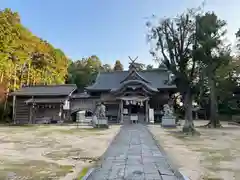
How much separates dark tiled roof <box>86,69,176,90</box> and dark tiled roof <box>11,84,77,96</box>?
2666 millimetres

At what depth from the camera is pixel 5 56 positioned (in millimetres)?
26297

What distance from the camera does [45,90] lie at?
28.7m

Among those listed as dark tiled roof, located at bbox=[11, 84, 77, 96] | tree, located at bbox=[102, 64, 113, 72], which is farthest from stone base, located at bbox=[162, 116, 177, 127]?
tree, located at bbox=[102, 64, 113, 72]

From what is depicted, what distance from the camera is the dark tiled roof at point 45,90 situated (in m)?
27.4

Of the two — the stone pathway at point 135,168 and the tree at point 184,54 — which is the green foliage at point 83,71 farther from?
the stone pathway at point 135,168

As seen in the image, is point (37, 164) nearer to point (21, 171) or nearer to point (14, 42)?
point (21, 171)

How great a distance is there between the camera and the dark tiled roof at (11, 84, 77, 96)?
2739 centimetres

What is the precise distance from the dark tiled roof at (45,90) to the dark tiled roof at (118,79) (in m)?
2.67

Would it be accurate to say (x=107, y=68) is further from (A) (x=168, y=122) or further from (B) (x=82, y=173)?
(B) (x=82, y=173)

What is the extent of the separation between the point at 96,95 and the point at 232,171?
962 inches

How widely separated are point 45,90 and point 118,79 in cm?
901

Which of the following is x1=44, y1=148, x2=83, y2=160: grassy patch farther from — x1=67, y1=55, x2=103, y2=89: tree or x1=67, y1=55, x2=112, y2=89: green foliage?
x1=67, y1=55, x2=112, y2=89: green foliage

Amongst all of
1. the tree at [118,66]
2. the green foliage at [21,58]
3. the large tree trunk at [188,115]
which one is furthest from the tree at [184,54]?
the tree at [118,66]

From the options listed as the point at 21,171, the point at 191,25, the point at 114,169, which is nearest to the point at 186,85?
the point at 191,25
